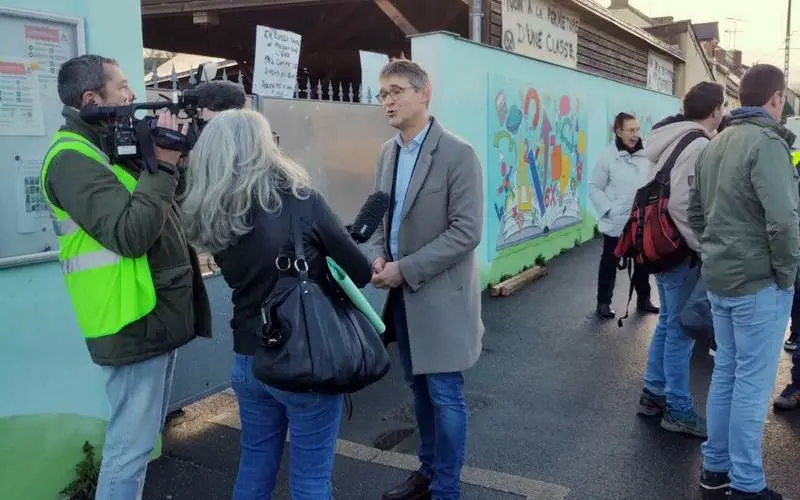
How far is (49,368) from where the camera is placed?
3.28 meters

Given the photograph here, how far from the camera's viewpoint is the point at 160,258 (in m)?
2.52

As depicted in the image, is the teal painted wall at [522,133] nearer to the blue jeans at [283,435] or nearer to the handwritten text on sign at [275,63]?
the handwritten text on sign at [275,63]

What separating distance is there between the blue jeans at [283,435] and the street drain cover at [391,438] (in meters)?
1.59

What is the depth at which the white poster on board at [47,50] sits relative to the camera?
3150 mm

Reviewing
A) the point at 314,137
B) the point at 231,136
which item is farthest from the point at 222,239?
the point at 314,137

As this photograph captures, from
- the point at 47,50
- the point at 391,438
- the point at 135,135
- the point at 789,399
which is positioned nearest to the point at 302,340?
the point at 135,135

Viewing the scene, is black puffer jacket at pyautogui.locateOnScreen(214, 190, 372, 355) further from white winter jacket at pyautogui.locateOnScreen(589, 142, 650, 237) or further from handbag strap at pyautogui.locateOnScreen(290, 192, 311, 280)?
white winter jacket at pyautogui.locateOnScreen(589, 142, 650, 237)

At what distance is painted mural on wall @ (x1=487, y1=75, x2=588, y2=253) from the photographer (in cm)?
788

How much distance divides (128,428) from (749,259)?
2.57 m

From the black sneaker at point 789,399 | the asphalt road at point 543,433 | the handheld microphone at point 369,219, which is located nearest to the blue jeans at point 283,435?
the handheld microphone at point 369,219

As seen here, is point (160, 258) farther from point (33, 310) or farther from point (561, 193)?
point (561, 193)

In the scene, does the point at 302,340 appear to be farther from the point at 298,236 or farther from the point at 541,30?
the point at 541,30

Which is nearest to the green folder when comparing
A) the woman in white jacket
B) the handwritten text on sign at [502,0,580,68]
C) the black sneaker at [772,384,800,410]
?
the black sneaker at [772,384,800,410]

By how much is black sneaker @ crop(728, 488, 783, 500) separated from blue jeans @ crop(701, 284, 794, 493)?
0.07 feet
